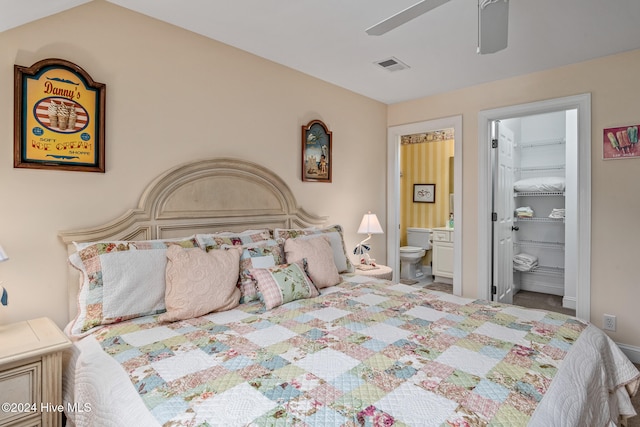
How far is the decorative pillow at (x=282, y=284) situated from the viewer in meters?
2.06

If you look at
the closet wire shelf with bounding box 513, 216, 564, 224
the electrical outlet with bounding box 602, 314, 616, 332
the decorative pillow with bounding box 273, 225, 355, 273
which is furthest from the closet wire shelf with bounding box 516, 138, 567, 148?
the decorative pillow with bounding box 273, 225, 355, 273

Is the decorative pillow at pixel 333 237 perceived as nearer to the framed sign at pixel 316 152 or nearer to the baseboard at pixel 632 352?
the framed sign at pixel 316 152

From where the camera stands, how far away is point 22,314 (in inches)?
71.9

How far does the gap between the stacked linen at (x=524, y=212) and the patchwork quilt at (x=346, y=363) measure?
3.16 m

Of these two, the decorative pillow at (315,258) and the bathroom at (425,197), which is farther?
the bathroom at (425,197)

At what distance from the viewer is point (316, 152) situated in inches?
132

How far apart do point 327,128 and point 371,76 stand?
630 mm

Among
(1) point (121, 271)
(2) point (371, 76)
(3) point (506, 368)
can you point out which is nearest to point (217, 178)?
(1) point (121, 271)

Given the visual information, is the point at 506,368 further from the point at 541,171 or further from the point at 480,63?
the point at 541,171

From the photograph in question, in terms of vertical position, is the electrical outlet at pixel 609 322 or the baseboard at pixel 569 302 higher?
the electrical outlet at pixel 609 322

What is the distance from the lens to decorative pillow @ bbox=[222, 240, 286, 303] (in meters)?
2.12

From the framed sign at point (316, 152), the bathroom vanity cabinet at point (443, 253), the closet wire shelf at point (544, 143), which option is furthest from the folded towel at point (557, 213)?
the framed sign at point (316, 152)

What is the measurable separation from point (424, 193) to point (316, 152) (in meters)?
2.83

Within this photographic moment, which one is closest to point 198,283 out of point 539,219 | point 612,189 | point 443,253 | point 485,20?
point 485,20
